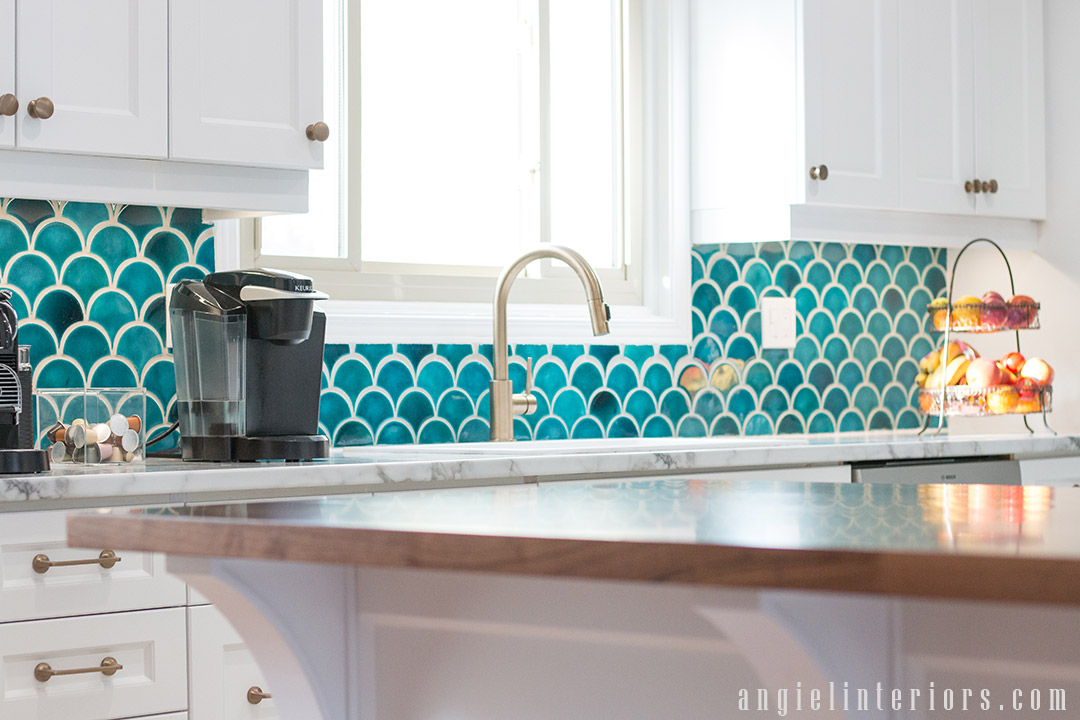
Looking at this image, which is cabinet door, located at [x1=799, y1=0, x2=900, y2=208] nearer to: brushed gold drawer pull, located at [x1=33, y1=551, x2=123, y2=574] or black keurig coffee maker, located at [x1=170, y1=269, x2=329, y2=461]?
black keurig coffee maker, located at [x1=170, y1=269, x2=329, y2=461]

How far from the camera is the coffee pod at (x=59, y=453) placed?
2211 millimetres

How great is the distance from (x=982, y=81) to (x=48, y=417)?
2.51 m

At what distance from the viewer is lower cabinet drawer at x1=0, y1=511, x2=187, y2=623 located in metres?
1.86

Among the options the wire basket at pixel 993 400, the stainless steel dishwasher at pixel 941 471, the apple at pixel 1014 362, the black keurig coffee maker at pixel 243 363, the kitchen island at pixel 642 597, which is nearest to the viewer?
the kitchen island at pixel 642 597

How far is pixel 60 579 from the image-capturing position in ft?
6.23

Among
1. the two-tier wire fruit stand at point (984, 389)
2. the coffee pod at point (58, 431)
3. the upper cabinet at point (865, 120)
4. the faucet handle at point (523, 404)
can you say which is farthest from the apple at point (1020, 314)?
the coffee pod at point (58, 431)

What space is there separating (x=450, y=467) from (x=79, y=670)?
2.22ft

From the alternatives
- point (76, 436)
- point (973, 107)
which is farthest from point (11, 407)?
point (973, 107)

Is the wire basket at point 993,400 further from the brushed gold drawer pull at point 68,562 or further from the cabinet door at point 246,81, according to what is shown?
the brushed gold drawer pull at point 68,562

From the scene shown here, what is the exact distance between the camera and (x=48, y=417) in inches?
87.3

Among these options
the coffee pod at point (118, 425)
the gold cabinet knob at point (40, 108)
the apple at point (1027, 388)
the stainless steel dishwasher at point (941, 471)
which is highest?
the gold cabinet knob at point (40, 108)

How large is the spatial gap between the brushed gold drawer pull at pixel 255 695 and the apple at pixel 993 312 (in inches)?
84.7

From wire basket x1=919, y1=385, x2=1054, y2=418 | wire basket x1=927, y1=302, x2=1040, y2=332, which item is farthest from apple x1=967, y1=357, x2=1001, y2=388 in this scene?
wire basket x1=927, y1=302, x2=1040, y2=332

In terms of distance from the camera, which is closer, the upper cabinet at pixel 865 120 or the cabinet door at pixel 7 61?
the cabinet door at pixel 7 61
